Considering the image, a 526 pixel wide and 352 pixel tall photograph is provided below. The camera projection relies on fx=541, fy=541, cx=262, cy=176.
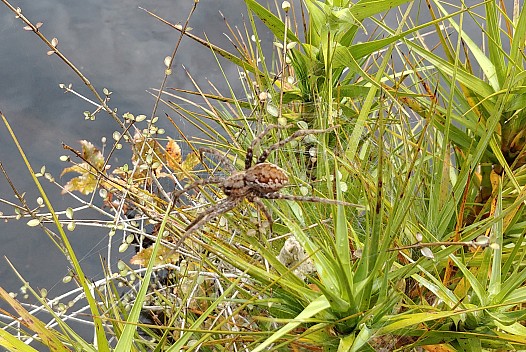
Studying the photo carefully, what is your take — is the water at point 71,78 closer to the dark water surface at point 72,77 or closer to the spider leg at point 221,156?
the dark water surface at point 72,77

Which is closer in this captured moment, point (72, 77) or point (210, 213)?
point (210, 213)

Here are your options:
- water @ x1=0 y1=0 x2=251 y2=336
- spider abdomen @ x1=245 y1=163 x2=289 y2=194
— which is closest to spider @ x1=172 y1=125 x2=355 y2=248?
spider abdomen @ x1=245 y1=163 x2=289 y2=194

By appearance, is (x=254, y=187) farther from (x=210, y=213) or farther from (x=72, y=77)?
(x=72, y=77)

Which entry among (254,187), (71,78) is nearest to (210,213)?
(254,187)

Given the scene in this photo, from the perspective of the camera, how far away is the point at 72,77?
3.29 ft

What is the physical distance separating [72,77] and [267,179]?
2.07 feet

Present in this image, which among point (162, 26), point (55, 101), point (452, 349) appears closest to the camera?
point (452, 349)

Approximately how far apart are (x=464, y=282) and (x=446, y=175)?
4.3 inches

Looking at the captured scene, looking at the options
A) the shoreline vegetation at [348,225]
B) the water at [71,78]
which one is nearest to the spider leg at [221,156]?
the shoreline vegetation at [348,225]

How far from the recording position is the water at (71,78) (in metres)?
0.87

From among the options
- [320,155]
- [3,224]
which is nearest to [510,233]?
[320,155]

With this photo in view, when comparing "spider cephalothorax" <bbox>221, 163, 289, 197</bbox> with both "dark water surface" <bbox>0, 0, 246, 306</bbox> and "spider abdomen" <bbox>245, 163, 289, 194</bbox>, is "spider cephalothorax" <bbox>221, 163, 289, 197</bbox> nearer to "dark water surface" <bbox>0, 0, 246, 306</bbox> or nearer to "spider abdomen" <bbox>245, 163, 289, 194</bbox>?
"spider abdomen" <bbox>245, 163, 289, 194</bbox>

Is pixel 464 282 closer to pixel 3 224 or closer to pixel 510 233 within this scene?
pixel 510 233

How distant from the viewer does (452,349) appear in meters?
0.49
